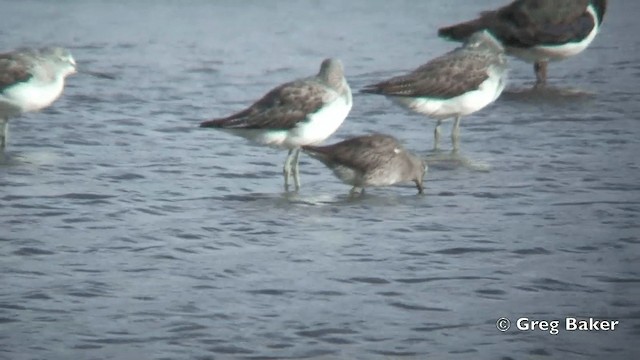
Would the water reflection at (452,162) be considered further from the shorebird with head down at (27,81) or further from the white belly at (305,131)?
the shorebird with head down at (27,81)

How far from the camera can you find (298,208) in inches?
494

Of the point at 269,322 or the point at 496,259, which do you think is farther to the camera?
the point at 496,259

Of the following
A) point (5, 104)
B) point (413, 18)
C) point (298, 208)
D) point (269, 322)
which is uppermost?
point (413, 18)

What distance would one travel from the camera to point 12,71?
49.3 feet

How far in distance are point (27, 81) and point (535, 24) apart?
6.67 m

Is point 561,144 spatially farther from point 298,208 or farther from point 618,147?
point 298,208

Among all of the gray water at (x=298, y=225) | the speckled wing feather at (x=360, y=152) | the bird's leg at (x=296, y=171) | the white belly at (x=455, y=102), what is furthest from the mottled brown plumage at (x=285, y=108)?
the white belly at (x=455, y=102)

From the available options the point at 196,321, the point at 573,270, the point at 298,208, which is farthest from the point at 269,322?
the point at 298,208

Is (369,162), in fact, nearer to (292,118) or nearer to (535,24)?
(292,118)

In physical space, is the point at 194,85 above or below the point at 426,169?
above

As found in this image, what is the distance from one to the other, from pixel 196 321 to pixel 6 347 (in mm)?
1236

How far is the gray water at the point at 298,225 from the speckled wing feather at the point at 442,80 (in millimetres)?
Result: 684

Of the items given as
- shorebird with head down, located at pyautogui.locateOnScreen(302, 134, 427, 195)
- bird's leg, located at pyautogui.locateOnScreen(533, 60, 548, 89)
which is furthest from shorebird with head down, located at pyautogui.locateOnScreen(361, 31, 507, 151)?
bird's leg, located at pyautogui.locateOnScreen(533, 60, 548, 89)

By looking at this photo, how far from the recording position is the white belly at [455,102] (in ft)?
48.1
